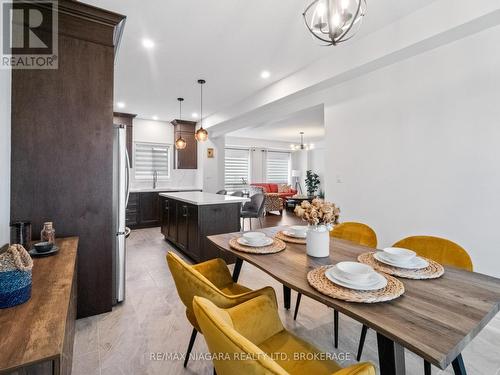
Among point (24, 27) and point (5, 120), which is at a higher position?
point (24, 27)

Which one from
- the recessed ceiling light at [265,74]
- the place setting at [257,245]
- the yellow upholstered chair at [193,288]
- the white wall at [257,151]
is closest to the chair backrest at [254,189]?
the white wall at [257,151]

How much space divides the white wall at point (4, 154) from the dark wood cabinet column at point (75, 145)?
5cm

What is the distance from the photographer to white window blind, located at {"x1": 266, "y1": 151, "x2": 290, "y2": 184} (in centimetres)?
1072

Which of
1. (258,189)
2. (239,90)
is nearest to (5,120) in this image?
(239,90)

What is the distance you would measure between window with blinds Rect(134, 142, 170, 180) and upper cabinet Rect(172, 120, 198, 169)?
0.37 m

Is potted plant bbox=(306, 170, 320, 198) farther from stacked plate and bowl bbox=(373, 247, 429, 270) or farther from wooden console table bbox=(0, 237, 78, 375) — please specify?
wooden console table bbox=(0, 237, 78, 375)

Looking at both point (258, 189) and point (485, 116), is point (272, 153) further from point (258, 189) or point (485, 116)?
point (485, 116)

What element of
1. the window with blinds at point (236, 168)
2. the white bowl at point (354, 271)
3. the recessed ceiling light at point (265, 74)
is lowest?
the white bowl at point (354, 271)

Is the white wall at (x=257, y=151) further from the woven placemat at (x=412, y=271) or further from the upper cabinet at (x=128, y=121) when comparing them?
the woven placemat at (x=412, y=271)

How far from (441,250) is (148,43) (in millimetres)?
3535

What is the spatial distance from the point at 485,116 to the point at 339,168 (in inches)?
64.5

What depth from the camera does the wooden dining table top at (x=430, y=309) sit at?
0.76m

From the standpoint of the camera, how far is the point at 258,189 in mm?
9367

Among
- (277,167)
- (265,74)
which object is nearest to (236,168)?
(277,167)
